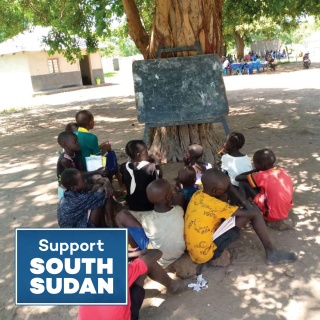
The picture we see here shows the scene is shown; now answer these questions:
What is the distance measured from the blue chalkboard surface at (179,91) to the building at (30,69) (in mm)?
16928

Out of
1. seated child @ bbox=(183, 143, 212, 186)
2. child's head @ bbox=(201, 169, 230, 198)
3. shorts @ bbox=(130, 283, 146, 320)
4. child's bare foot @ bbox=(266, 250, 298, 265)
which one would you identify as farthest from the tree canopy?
shorts @ bbox=(130, 283, 146, 320)

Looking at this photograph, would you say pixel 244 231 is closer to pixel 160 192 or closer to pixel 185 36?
pixel 160 192

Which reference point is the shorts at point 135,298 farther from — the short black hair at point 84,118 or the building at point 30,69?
the building at point 30,69

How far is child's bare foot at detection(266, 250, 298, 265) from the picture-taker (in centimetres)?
281

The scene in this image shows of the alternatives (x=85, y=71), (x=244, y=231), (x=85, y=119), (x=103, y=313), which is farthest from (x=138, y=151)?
(x=85, y=71)

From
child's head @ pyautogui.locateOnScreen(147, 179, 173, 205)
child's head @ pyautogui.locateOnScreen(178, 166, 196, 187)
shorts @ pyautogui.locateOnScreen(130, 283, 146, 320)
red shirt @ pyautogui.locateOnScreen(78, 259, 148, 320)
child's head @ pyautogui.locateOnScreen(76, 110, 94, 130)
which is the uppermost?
child's head @ pyautogui.locateOnScreen(76, 110, 94, 130)

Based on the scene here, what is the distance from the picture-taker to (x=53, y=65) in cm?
2192

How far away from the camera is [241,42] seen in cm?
2686

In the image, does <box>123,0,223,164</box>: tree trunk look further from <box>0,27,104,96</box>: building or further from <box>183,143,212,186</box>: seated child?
<box>0,27,104,96</box>: building

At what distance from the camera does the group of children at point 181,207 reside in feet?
9.02

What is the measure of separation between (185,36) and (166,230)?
3.02 m

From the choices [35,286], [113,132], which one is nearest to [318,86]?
[113,132]

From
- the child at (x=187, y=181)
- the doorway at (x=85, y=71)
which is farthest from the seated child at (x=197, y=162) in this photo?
the doorway at (x=85, y=71)

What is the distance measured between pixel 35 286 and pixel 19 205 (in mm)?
3304
